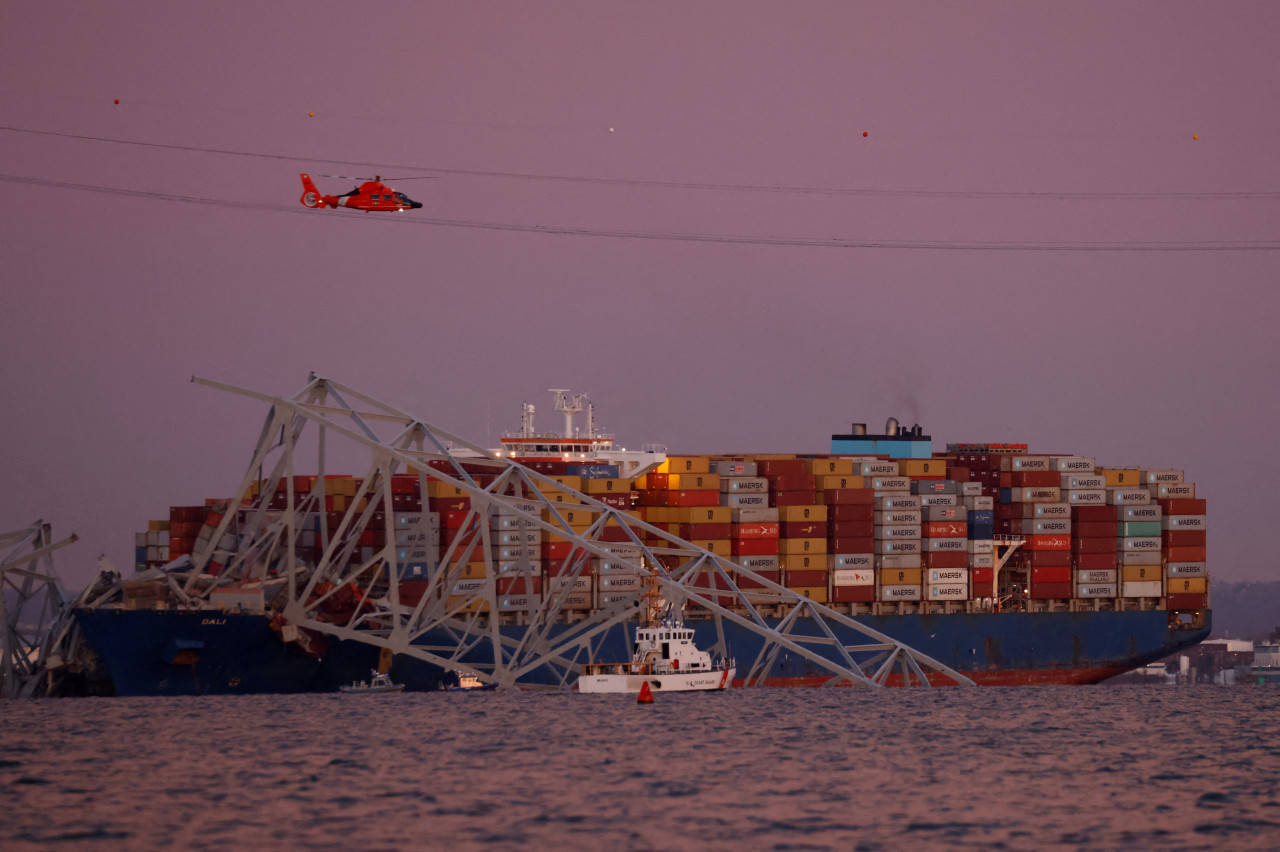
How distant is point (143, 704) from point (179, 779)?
2479 cm

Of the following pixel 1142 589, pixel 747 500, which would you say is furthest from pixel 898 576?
pixel 1142 589

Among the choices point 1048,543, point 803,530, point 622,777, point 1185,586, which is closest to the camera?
point 622,777

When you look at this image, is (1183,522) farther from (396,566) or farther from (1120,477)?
(396,566)

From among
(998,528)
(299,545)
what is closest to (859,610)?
(998,528)

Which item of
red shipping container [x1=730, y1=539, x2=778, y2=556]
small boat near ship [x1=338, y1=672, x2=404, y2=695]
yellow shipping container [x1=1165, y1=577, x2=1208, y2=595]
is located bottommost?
small boat near ship [x1=338, y1=672, x2=404, y2=695]

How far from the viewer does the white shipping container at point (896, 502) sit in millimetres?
91250

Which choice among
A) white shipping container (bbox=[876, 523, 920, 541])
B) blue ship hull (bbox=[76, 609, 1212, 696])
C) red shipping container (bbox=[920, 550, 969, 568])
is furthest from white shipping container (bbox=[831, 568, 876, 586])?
red shipping container (bbox=[920, 550, 969, 568])

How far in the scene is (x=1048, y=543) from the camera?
95.1 meters

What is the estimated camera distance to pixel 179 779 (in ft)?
131

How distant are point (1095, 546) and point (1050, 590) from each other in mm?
4149

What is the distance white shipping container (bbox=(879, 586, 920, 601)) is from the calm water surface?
24365 mm

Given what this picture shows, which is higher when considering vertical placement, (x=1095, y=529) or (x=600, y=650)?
(x=1095, y=529)

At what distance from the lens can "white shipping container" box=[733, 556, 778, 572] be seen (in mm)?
87812

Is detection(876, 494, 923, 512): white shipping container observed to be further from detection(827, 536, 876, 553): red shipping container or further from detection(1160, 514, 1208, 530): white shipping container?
detection(1160, 514, 1208, 530): white shipping container
